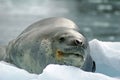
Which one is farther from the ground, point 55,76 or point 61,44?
point 61,44

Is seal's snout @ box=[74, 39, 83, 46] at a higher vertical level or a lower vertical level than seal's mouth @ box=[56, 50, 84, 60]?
higher

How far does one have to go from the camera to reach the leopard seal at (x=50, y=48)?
3.81 m

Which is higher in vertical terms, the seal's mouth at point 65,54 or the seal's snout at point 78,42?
the seal's snout at point 78,42

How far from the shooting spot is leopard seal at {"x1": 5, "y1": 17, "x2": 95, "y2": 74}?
150 inches

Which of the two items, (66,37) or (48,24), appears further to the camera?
(48,24)

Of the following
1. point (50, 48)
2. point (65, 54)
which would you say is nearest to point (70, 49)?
point (65, 54)

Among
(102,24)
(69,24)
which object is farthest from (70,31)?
(102,24)

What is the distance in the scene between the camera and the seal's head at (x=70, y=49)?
148 inches

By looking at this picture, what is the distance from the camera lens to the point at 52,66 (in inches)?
141

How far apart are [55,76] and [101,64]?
1.50 metres

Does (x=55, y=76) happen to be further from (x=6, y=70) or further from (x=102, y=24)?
(x=102, y=24)

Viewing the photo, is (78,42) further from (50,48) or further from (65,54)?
(50,48)

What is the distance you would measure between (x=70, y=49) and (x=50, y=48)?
0.27 meters

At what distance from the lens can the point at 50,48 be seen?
4012 mm
